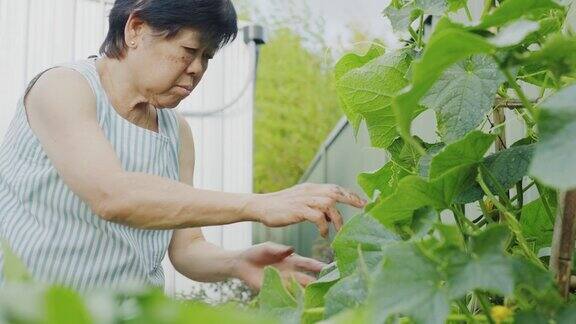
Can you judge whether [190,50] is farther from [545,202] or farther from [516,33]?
[516,33]

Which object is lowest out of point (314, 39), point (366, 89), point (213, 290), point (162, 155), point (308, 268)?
point (213, 290)

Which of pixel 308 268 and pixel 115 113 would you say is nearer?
pixel 308 268

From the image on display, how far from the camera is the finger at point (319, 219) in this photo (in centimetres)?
99

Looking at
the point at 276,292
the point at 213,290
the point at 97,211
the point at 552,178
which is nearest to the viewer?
the point at 552,178

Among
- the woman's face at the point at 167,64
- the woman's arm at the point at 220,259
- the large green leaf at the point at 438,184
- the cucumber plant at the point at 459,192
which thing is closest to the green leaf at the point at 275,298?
the cucumber plant at the point at 459,192

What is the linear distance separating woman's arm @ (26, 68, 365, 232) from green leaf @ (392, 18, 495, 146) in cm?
45

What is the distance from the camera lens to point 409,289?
1.82ft

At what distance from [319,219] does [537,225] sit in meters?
0.26

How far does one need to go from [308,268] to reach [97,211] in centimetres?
38

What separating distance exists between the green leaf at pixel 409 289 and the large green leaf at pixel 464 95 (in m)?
Result: 0.27

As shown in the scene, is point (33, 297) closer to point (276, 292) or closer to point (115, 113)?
point (276, 292)

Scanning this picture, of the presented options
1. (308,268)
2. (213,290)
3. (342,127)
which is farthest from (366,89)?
(342,127)

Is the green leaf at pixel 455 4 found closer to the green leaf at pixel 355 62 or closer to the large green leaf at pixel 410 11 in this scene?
the large green leaf at pixel 410 11

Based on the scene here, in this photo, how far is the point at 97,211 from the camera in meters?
1.36
